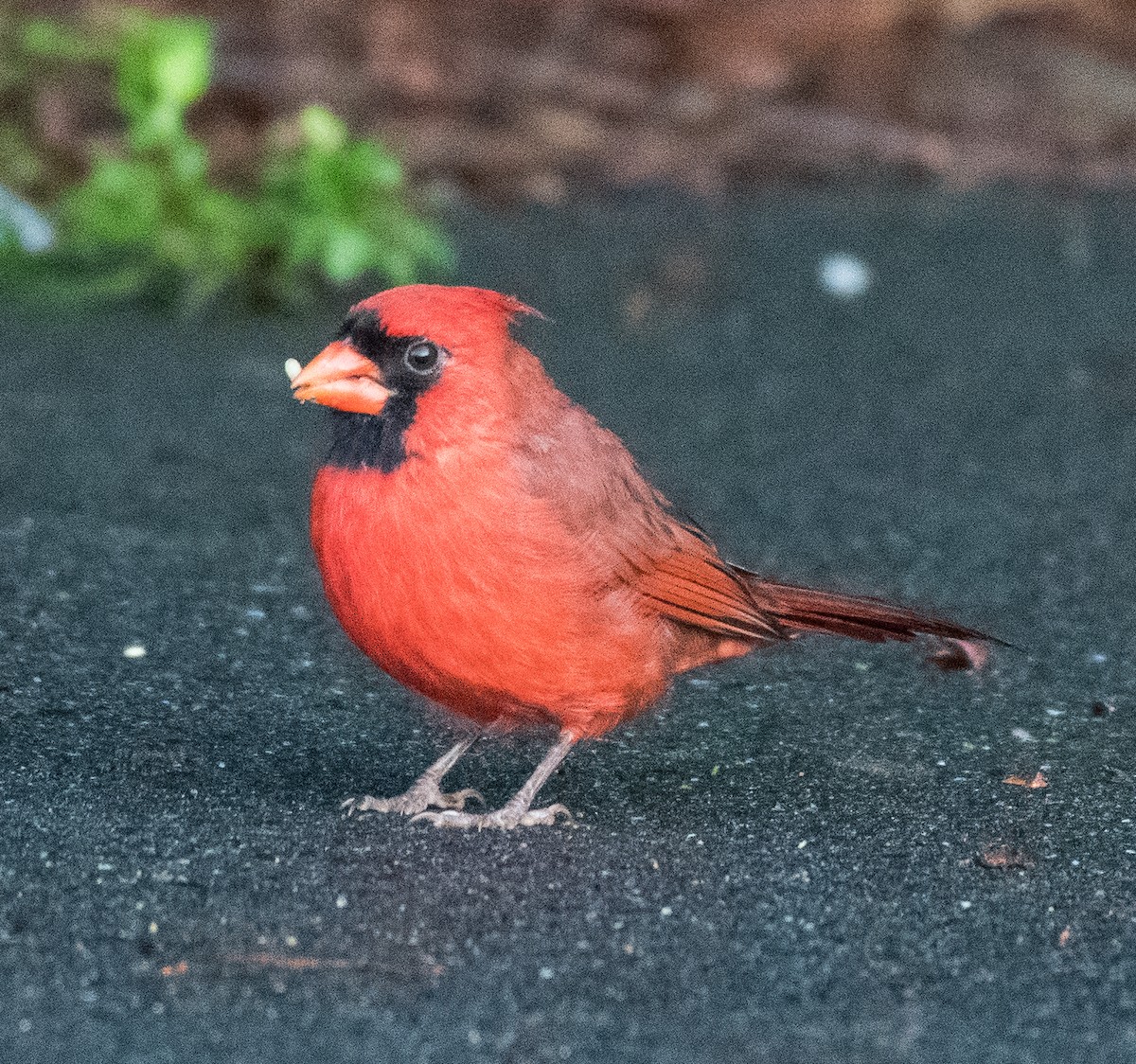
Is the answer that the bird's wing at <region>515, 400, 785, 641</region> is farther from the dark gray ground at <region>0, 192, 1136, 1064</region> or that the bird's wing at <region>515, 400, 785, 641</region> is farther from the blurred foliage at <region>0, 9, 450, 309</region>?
the blurred foliage at <region>0, 9, 450, 309</region>

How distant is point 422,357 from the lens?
3303 mm

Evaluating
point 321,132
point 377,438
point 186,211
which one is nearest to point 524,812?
point 377,438

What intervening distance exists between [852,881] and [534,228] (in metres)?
5.39

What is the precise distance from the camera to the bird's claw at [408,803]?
11.6 feet

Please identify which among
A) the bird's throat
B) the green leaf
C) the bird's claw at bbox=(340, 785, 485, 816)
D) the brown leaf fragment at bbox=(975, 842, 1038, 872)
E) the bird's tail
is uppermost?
the green leaf

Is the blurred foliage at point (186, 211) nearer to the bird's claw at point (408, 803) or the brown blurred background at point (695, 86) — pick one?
the brown blurred background at point (695, 86)

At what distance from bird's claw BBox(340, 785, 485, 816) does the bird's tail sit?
726 mm

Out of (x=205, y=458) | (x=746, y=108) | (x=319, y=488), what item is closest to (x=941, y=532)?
(x=205, y=458)

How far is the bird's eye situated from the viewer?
10.8 ft

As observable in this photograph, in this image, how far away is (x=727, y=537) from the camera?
539 centimetres

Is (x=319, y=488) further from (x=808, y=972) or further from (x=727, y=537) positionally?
(x=727, y=537)

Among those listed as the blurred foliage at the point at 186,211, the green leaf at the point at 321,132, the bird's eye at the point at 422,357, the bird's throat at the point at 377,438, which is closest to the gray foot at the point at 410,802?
the bird's throat at the point at 377,438

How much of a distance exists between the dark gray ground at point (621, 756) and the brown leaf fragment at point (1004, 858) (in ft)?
0.08

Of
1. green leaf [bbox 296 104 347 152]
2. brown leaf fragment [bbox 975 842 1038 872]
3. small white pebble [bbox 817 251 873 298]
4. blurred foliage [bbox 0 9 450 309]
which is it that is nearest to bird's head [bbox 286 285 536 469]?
brown leaf fragment [bbox 975 842 1038 872]
